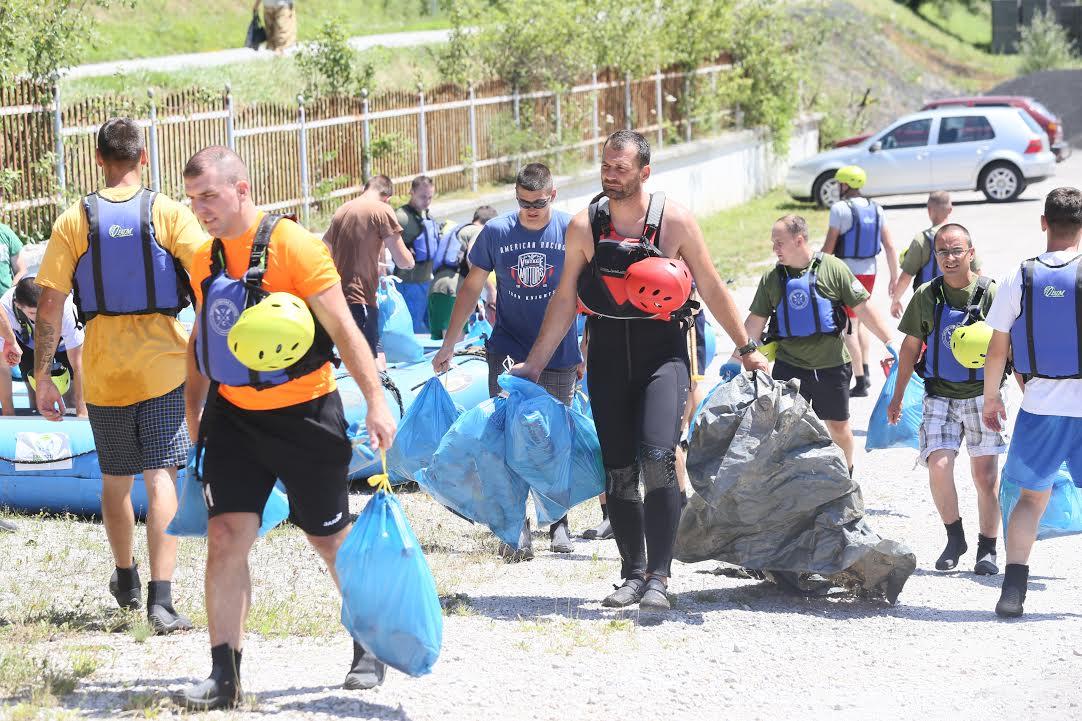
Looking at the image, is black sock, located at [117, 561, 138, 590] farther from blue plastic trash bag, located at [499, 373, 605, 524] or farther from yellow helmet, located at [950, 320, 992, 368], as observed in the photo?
→ yellow helmet, located at [950, 320, 992, 368]

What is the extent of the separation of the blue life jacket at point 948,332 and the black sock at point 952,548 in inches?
27.4

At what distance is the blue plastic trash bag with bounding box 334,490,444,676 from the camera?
183 inches

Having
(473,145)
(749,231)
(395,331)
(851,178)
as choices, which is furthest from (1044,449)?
(749,231)

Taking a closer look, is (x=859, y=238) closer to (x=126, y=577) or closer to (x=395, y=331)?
(x=395, y=331)

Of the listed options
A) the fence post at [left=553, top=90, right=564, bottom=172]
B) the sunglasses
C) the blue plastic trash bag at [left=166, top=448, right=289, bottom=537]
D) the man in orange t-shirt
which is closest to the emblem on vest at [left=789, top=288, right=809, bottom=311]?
the sunglasses

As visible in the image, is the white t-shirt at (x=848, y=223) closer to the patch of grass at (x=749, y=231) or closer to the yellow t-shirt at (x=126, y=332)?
the patch of grass at (x=749, y=231)

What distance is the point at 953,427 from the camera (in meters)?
6.93

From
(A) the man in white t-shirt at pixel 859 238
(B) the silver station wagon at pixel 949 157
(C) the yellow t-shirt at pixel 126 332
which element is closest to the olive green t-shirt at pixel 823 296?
(C) the yellow t-shirt at pixel 126 332

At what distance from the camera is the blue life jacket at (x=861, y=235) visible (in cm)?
1188

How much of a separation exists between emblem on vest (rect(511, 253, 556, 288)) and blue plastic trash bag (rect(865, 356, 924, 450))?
2.09 m

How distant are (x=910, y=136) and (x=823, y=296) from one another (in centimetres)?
2010

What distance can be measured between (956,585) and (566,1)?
1920cm

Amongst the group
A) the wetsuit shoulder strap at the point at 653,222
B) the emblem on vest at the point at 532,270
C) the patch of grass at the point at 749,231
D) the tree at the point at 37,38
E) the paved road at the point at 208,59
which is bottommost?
the patch of grass at the point at 749,231

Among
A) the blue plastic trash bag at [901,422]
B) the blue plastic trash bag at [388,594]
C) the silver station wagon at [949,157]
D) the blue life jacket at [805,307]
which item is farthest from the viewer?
the silver station wagon at [949,157]
